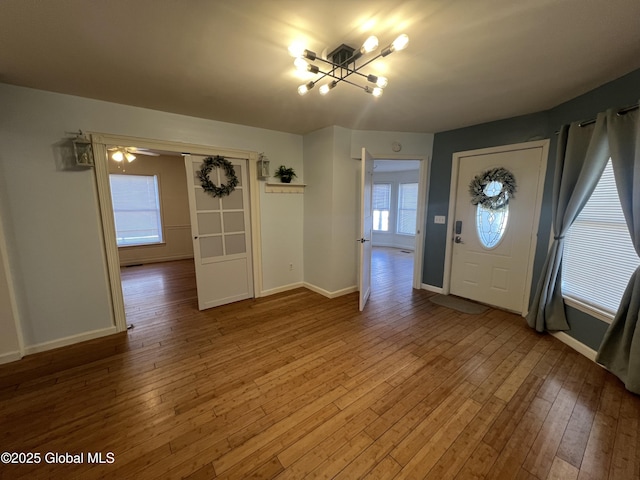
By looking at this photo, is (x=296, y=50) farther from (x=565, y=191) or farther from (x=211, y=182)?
(x=565, y=191)

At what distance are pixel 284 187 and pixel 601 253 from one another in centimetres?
363

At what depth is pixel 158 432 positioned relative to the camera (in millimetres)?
1640

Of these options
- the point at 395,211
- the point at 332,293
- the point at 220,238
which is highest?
the point at 395,211

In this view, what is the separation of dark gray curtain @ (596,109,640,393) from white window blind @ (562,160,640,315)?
0.68 ft

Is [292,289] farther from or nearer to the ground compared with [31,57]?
nearer to the ground

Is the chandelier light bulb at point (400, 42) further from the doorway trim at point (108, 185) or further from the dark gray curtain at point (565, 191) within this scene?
the doorway trim at point (108, 185)

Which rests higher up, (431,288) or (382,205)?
(382,205)

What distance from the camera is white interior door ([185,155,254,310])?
333 cm

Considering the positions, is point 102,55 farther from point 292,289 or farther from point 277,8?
point 292,289

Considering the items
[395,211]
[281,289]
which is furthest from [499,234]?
[395,211]

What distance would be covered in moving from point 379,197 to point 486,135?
202 inches

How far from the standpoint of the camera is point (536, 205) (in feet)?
9.98

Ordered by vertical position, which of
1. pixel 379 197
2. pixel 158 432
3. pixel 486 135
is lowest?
pixel 158 432

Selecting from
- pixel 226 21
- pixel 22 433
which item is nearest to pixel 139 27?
pixel 226 21
